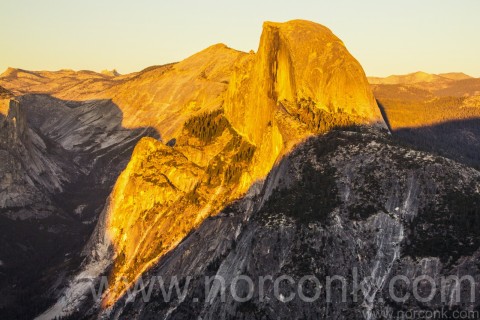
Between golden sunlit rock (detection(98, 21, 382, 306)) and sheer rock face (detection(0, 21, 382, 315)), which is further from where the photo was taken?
golden sunlit rock (detection(98, 21, 382, 306))

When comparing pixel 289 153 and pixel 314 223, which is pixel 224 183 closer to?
pixel 289 153

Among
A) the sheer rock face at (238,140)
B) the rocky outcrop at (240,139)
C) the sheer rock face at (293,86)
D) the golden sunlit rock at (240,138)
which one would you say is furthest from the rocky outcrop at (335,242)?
the sheer rock face at (293,86)

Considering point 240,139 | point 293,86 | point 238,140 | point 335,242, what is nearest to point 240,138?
point 240,139

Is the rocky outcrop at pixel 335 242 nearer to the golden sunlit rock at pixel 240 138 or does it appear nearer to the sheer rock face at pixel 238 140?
the sheer rock face at pixel 238 140

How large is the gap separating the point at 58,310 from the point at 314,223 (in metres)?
73.0

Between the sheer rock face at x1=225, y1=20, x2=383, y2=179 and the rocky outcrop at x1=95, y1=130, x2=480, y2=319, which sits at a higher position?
the sheer rock face at x1=225, y1=20, x2=383, y2=179

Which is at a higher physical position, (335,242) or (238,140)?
(238,140)

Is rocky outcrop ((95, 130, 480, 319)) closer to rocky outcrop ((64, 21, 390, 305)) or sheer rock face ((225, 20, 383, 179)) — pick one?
rocky outcrop ((64, 21, 390, 305))

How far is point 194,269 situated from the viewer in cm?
12712

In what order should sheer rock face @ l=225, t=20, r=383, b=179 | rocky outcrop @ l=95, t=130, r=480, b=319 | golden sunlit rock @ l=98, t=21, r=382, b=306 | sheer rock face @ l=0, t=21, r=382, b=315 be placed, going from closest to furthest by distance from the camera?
rocky outcrop @ l=95, t=130, r=480, b=319 < sheer rock face @ l=0, t=21, r=382, b=315 < golden sunlit rock @ l=98, t=21, r=382, b=306 < sheer rock face @ l=225, t=20, r=383, b=179

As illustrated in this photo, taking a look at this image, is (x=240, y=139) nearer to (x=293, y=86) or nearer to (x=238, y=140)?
(x=238, y=140)

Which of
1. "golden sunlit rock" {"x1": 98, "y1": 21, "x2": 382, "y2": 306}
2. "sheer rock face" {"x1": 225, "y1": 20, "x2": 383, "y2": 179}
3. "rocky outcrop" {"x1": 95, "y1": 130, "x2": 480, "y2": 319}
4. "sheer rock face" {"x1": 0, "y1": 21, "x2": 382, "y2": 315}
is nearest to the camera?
"rocky outcrop" {"x1": 95, "y1": 130, "x2": 480, "y2": 319}

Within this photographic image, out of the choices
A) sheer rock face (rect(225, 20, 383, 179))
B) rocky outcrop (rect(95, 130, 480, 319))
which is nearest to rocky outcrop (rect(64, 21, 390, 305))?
sheer rock face (rect(225, 20, 383, 179))

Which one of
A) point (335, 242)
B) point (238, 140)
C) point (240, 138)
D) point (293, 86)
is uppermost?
point (293, 86)
